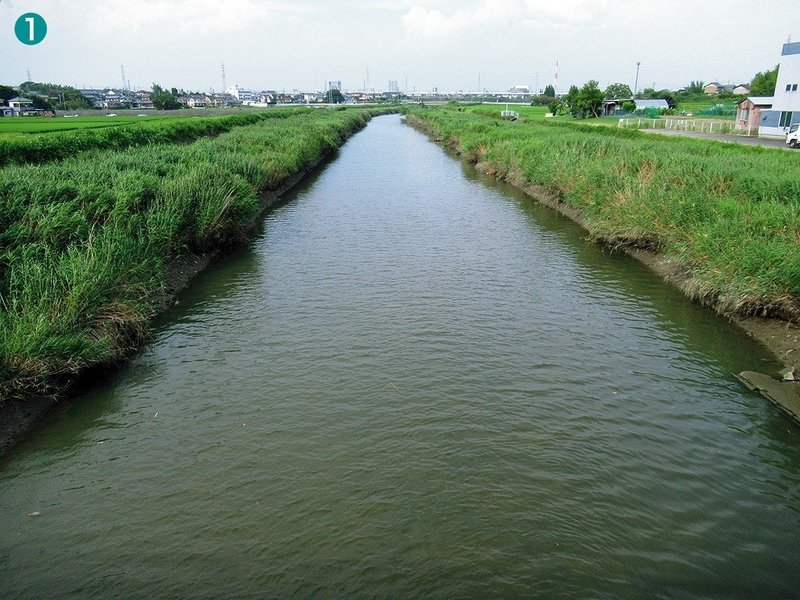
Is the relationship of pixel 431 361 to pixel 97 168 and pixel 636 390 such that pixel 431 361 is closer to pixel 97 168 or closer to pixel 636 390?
pixel 636 390

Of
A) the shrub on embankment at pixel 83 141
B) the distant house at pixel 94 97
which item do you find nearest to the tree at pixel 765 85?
the shrub on embankment at pixel 83 141

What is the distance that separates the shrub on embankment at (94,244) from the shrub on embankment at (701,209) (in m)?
11.0

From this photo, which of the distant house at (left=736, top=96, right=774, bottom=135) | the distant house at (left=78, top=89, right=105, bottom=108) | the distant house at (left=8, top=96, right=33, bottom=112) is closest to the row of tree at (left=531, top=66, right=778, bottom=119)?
the distant house at (left=736, top=96, right=774, bottom=135)

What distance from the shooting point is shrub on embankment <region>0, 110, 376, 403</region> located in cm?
834

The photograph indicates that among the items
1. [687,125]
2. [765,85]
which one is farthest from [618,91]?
[687,125]

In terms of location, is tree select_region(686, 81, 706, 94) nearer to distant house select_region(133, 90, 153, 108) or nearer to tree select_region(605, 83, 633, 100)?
tree select_region(605, 83, 633, 100)

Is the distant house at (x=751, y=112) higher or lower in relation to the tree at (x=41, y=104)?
lower

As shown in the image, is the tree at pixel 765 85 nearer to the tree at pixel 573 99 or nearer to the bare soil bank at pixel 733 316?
the tree at pixel 573 99

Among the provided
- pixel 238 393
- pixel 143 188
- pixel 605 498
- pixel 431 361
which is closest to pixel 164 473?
pixel 238 393

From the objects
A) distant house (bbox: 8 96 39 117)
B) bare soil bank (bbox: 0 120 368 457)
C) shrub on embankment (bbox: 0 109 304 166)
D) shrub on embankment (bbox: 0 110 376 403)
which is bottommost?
A: bare soil bank (bbox: 0 120 368 457)

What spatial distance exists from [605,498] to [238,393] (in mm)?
5291

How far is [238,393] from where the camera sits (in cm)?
877

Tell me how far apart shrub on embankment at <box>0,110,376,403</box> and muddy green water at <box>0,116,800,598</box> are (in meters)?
0.81

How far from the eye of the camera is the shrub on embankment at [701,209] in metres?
10.8
